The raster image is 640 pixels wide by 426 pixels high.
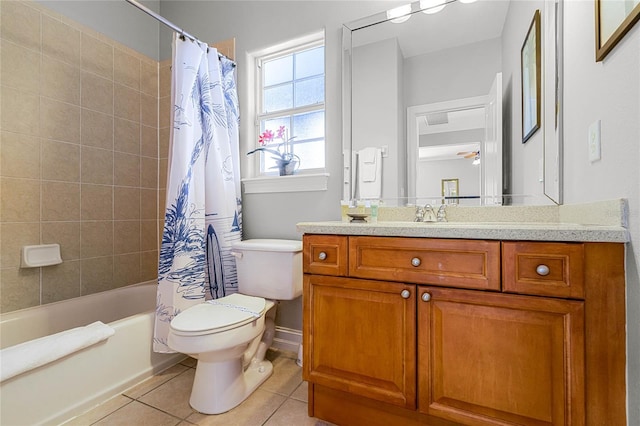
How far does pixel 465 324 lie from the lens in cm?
99

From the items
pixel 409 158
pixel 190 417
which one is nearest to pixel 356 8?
pixel 409 158

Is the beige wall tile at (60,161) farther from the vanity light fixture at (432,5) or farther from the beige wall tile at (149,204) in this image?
the vanity light fixture at (432,5)

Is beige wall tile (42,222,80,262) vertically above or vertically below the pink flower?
below

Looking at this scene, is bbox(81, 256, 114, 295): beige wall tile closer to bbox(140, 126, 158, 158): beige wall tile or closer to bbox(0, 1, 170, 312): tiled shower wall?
bbox(0, 1, 170, 312): tiled shower wall

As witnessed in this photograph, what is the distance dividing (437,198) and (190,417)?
1649mm

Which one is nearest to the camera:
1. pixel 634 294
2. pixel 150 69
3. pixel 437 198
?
pixel 634 294

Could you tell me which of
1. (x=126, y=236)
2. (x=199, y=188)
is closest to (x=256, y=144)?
(x=199, y=188)

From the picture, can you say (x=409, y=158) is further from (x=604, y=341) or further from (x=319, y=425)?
(x=319, y=425)

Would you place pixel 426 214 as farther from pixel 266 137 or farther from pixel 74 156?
pixel 74 156

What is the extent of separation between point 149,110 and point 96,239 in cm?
114

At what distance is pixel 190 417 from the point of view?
137 centimetres

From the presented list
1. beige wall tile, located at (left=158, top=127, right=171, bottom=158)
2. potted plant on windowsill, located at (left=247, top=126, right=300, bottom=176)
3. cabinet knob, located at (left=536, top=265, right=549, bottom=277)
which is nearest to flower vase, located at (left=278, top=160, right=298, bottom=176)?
potted plant on windowsill, located at (left=247, top=126, right=300, bottom=176)

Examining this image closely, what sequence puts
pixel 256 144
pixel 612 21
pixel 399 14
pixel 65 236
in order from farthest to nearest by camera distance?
1. pixel 256 144
2. pixel 65 236
3. pixel 399 14
4. pixel 612 21

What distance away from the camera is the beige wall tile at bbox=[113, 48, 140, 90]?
2225mm
